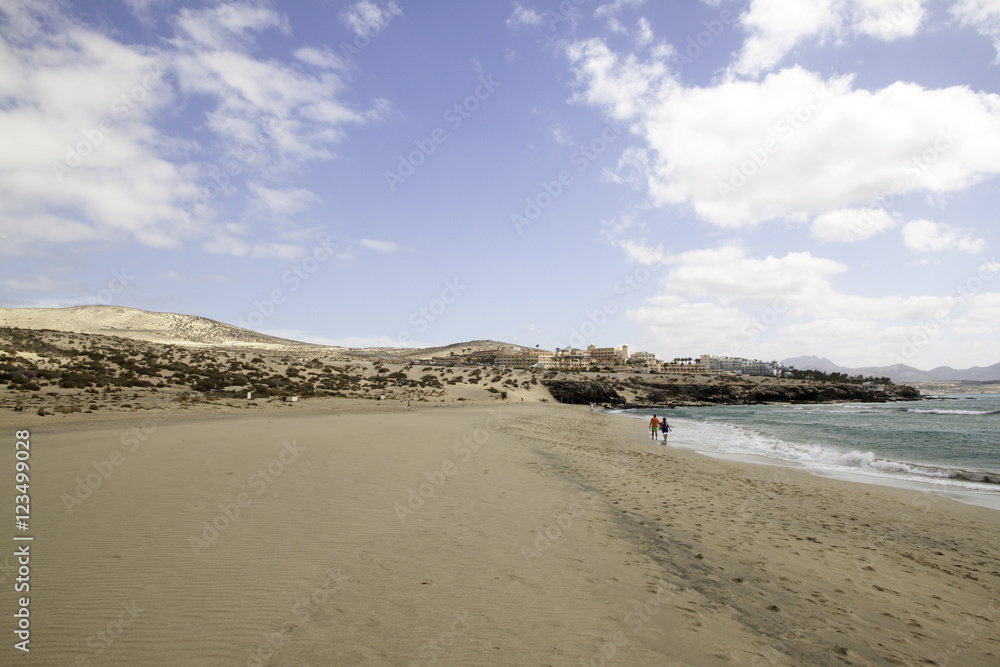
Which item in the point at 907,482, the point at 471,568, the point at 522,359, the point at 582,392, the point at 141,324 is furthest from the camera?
the point at 522,359

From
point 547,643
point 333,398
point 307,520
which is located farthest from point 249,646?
point 333,398

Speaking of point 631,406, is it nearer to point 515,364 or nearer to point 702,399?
point 702,399

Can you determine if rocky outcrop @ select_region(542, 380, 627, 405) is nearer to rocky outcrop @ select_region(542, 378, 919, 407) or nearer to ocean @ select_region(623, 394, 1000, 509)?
rocky outcrop @ select_region(542, 378, 919, 407)

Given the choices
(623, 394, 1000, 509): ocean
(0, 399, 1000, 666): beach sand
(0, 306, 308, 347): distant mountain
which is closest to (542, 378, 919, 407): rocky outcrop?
(623, 394, 1000, 509): ocean

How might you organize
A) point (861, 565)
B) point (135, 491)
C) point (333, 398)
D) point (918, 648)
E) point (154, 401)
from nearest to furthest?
point (918, 648) < point (861, 565) < point (135, 491) < point (154, 401) < point (333, 398)

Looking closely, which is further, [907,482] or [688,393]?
[688,393]

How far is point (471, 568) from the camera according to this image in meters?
5.88


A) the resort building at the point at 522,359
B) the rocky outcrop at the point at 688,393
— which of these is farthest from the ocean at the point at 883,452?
the resort building at the point at 522,359

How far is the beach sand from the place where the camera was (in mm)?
4266

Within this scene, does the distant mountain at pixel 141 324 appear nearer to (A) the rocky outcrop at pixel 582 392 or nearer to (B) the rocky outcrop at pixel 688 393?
(A) the rocky outcrop at pixel 582 392

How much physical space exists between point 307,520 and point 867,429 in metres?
38.6

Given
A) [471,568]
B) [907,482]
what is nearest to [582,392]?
[907,482]

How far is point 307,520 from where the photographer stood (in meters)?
7.43

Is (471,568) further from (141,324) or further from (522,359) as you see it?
(522,359)
